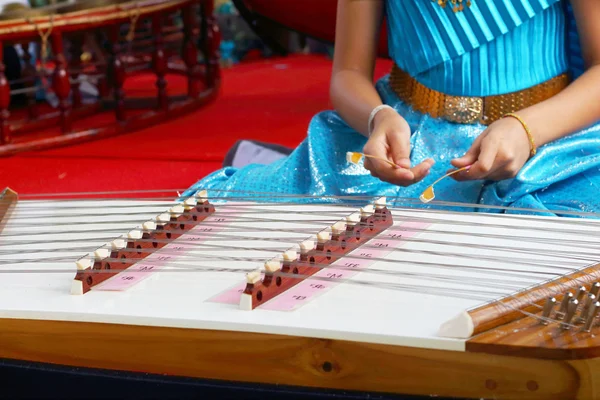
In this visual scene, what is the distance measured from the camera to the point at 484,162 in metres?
1.39

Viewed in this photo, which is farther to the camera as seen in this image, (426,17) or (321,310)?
(426,17)

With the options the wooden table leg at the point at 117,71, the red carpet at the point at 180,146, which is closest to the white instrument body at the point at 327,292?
the red carpet at the point at 180,146

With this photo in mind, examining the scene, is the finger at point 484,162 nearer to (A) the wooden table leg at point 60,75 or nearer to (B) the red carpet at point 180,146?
(B) the red carpet at point 180,146

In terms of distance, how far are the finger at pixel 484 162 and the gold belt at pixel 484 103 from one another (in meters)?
0.29

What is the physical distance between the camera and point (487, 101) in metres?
1.72

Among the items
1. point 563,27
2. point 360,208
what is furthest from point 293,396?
point 563,27

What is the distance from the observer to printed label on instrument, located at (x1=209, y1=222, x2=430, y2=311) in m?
1.03

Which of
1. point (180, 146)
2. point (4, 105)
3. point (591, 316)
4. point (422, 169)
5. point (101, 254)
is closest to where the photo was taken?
point (591, 316)

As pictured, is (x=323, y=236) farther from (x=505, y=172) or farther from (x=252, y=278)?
(x=505, y=172)

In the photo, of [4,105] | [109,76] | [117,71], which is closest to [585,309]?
[4,105]

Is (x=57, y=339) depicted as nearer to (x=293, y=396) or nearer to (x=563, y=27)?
(x=293, y=396)

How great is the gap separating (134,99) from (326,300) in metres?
3.33

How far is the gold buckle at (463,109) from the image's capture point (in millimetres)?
1721

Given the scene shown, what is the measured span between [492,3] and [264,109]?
2467 millimetres
